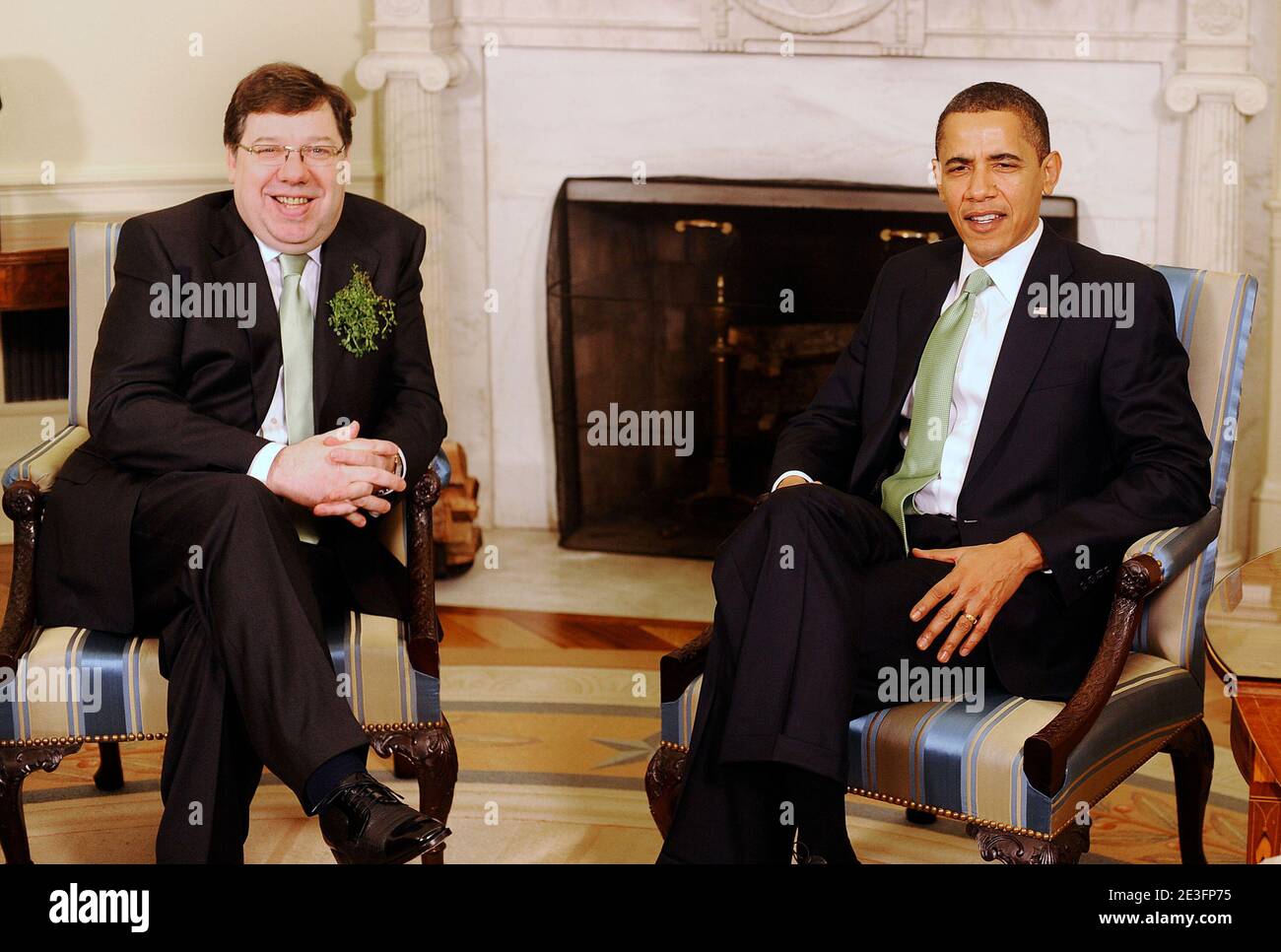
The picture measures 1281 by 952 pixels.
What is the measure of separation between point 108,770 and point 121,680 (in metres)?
0.84

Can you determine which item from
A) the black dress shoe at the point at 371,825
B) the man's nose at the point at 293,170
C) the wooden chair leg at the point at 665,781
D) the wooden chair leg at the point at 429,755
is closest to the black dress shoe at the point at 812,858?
the wooden chair leg at the point at 665,781

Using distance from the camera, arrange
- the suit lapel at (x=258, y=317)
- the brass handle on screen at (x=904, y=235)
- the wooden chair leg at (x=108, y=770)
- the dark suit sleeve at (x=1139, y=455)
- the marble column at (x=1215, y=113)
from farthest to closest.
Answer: the brass handle on screen at (x=904, y=235), the marble column at (x=1215, y=113), the wooden chair leg at (x=108, y=770), the suit lapel at (x=258, y=317), the dark suit sleeve at (x=1139, y=455)

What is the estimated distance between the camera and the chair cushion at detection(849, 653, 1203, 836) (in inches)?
93.7

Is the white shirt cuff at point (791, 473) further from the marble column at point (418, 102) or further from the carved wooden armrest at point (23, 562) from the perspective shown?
the marble column at point (418, 102)

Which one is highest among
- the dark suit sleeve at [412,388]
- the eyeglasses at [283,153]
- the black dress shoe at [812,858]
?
the eyeglasses at [283,153]

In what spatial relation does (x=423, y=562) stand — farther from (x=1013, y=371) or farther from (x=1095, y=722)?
A: (x=1095, y=722)

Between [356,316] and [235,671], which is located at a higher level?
[356,316]

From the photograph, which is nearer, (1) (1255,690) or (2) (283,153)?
(1) (1255,690)

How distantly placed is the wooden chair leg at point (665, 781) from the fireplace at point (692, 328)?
8.14 feet

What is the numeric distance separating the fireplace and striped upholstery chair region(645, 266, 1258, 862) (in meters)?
2.11

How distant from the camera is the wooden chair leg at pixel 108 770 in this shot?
3.43 metres

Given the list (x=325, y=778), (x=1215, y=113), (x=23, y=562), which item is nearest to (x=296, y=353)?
(x=23, y=562)

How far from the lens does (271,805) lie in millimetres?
3383

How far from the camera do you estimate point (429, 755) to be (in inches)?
111
